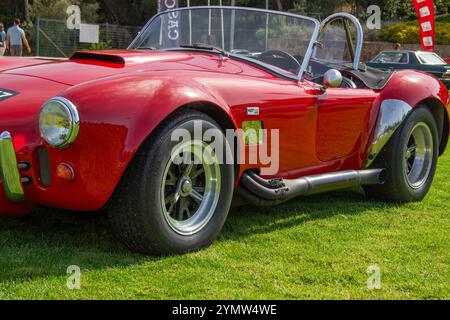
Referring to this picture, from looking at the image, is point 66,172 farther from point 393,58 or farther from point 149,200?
point 393,58

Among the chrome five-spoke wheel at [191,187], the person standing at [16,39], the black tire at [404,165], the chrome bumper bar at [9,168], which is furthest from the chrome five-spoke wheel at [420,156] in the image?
the person standing at [16,39]

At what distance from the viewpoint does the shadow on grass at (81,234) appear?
3127 mm

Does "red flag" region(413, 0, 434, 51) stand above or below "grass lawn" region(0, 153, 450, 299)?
above

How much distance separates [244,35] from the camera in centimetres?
462

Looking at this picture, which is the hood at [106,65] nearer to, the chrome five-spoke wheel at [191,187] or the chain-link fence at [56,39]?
the chrome five-spoke wheel at [191,187]

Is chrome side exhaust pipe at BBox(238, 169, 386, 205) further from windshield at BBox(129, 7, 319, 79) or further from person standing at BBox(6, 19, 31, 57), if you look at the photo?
person standing at BBox(6, 19, 31, 57)

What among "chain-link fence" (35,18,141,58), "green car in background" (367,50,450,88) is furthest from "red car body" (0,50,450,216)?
"chain-link fence" (35,18,141,58)

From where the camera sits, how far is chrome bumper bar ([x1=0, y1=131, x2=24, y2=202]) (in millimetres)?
3027

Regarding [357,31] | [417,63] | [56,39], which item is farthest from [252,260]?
[56,39]

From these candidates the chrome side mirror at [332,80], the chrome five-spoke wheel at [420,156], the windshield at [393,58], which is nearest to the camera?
the chrome side mirror at [332,80]

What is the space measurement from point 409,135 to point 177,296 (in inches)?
113

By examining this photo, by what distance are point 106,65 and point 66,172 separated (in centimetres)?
98

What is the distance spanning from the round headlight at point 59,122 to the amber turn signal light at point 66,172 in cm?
9

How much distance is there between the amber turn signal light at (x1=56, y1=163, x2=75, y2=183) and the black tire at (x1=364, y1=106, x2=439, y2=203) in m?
2.74
